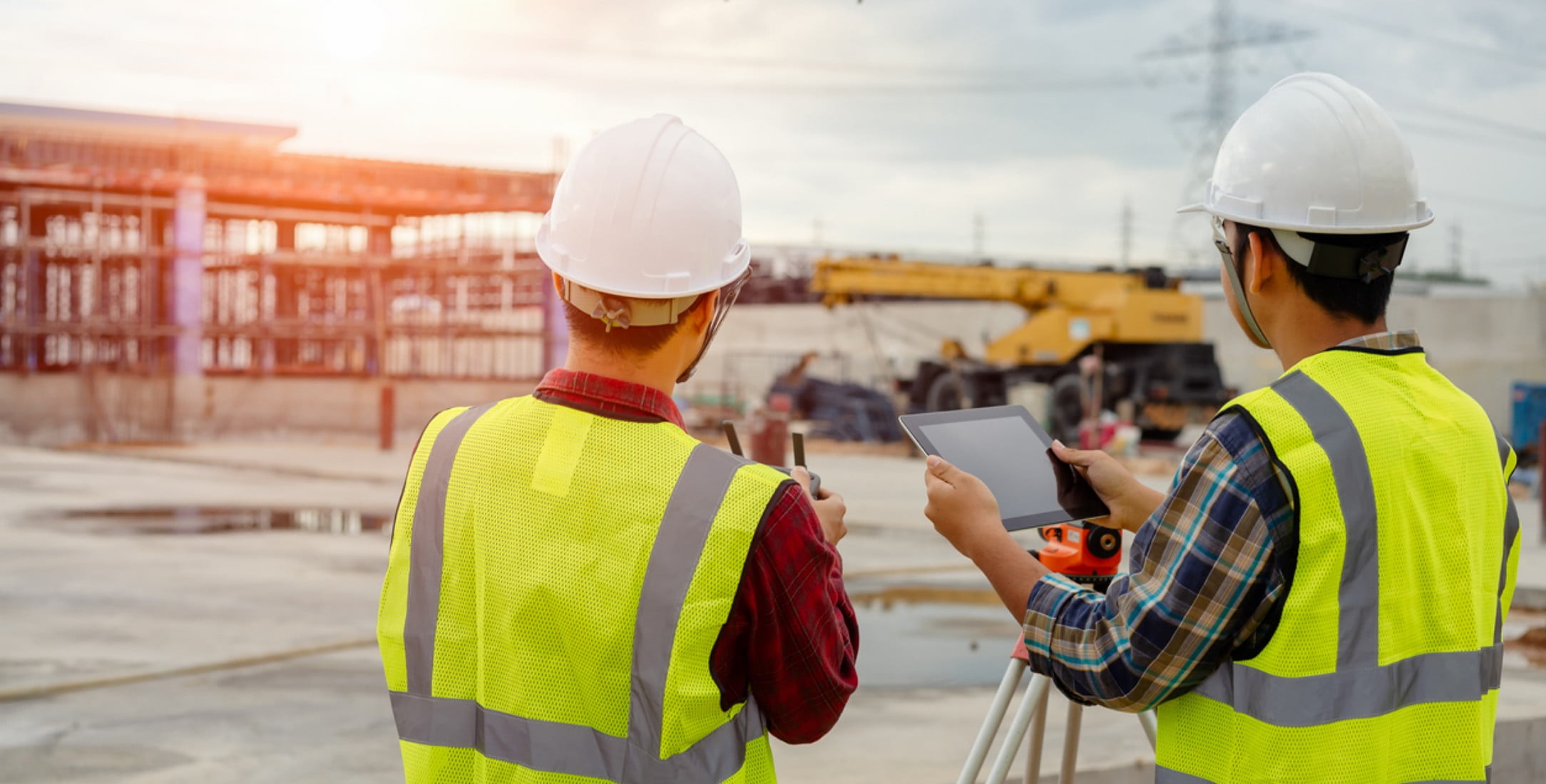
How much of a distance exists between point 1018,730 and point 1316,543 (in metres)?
0.98

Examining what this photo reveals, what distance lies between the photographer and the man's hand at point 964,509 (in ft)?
6.62

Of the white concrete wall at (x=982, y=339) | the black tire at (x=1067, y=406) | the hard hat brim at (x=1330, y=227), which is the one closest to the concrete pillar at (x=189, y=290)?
the white concrete wall at (x=982, y=339)

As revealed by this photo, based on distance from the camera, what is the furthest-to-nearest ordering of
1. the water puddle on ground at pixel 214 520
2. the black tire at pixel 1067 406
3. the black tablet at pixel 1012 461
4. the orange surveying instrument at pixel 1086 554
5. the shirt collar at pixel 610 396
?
the black tire at pixel 1067 406, the water puddle on ground at pixel 214 520, the orange surveying instrument at pixel 1086 554, the black tablet at pixel 1012 461, the shirt collar at pixel 610 396

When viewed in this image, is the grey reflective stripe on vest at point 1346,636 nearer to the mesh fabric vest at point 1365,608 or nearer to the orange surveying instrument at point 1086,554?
the mesh fabric vest at point 1365,608

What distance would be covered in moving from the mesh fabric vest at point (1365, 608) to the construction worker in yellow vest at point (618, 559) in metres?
0.56

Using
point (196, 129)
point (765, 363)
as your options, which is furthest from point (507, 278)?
point (765, 363)

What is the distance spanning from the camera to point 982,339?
42.4m

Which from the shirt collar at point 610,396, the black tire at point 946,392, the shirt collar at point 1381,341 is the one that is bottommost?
the black tire at point 946,392

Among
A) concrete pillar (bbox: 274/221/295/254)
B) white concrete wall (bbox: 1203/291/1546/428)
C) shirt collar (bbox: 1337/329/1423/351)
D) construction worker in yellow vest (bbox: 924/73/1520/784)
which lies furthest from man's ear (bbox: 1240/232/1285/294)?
white concrete wall (bbox: 1203/291/1546/428)

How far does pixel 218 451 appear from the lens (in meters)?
22.5

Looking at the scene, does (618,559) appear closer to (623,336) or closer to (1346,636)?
(623,336)

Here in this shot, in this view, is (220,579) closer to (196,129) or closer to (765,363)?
(196,129)

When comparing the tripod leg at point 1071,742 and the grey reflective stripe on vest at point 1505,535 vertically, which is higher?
the grey reflective stripe on vest at point 1505,535

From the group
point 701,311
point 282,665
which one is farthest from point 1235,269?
point 282,665
